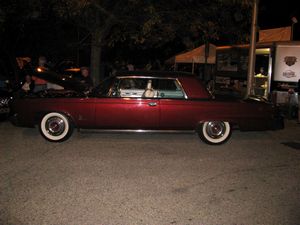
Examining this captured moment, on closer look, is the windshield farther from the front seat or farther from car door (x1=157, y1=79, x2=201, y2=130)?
car door (x1=157, y1=79, x2=201, y2=130)

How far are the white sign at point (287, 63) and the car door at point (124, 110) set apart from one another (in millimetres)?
7167

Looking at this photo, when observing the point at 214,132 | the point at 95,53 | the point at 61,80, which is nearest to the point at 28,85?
the point at 61,80

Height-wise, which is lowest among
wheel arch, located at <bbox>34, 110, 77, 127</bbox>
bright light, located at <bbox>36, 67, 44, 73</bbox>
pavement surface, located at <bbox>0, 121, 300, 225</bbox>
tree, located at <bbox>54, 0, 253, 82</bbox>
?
pavement surface, located at <bbox>0, 121, 300, 225</bbox>

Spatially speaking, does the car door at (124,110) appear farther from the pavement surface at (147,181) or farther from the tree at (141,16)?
the tree at (141,16)

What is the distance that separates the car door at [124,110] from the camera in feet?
24.3

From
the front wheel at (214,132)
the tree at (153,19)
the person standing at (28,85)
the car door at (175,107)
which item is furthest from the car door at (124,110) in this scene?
the person standing at (28,85)

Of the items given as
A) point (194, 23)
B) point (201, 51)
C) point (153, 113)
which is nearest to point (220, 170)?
point (153, 113)

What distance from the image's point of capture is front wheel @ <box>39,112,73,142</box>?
25.0 ft

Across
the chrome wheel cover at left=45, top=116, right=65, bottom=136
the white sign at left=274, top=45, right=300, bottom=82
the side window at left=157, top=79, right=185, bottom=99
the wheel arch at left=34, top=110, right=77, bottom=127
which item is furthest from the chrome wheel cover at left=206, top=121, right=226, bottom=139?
the white sign at left=274, top=45, right=300, bottom=82

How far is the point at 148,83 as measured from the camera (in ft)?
25.1

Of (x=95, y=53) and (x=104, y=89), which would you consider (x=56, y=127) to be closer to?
(x=104, y=89)

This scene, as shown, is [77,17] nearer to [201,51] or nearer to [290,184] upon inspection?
[201,51]

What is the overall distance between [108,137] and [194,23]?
520cm

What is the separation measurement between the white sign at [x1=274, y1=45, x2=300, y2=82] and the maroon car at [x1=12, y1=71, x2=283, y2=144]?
578 centimetres
